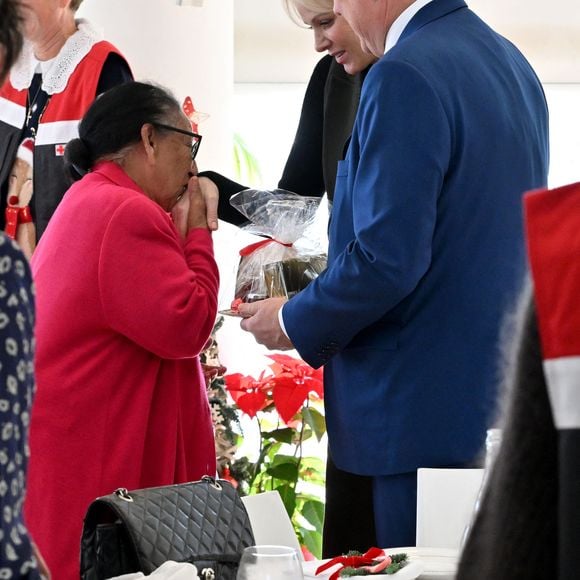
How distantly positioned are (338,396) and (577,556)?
176 centimetres

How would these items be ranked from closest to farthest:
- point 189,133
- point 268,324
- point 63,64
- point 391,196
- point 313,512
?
point 391,196 → point 268,324 → point 189,133 → point 63,64 → point 313,512

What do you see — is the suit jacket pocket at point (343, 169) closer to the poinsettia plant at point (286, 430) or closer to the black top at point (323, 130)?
the black top at point (323, 130)

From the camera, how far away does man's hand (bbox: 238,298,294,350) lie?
7.66 ft

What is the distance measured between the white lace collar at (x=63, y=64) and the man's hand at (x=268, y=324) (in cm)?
115

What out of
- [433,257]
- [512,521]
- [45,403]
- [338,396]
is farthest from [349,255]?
[512,521]

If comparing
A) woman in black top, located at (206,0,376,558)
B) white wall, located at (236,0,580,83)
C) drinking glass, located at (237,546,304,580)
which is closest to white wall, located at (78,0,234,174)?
woman in black top, located at (206,0,376,558)

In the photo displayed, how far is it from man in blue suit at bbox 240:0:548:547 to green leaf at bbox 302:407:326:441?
1736 mm

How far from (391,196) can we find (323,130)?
101 centimetres

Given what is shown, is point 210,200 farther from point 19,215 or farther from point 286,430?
point 286,430

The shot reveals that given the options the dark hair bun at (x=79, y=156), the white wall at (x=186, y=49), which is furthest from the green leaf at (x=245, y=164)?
the dark hair bun at (x=79, y=156)

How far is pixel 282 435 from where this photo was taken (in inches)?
161

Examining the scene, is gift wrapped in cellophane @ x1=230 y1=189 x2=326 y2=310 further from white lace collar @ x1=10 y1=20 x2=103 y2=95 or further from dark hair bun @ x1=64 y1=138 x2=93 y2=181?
white lace collar @ x1=10 y1=20 x2=103 y2=95

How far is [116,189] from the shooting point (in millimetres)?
2434

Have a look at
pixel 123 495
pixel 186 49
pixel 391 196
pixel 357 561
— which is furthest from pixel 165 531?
pixel 186 49
